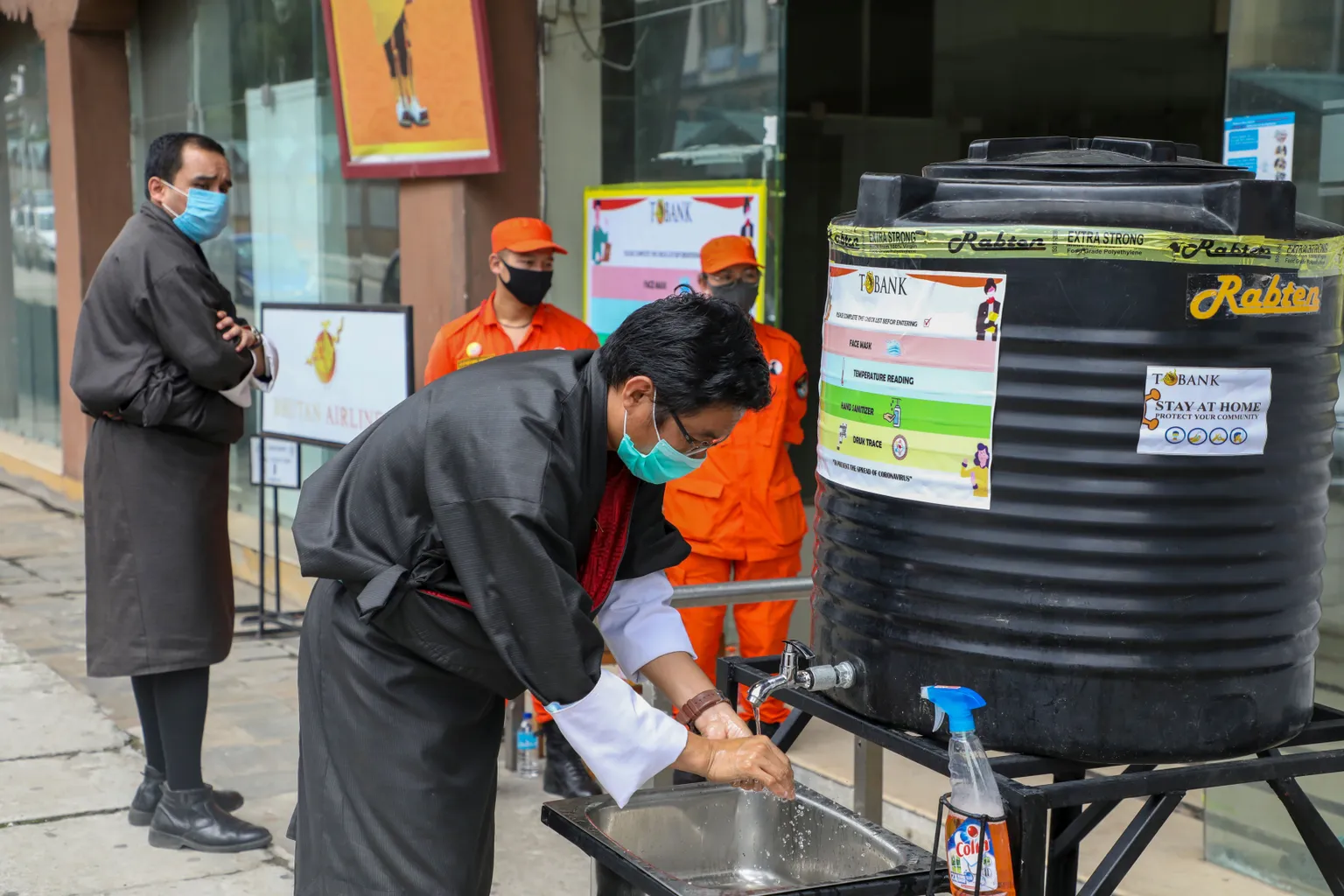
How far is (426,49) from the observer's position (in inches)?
253

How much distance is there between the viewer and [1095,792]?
2109mm

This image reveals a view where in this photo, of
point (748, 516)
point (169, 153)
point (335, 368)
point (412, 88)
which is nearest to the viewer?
point (169, 153)

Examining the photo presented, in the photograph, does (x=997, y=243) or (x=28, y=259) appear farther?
(x=28, y=259)

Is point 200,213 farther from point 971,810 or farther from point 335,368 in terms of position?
point 971,810

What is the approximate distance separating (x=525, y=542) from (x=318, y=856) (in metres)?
0.80

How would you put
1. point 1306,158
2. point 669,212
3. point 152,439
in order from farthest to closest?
point 669,212, point 152,439, point 1306,158

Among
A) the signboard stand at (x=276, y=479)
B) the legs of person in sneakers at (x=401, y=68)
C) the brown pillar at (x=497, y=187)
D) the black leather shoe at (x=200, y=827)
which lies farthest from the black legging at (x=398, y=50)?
the black leather shoe at (x=200, y=827)

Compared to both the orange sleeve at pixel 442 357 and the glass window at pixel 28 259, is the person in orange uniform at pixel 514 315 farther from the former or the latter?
the glass window at pixel 28 259

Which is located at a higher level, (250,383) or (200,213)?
(200,213)

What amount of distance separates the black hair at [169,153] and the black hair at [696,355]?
2796 mm

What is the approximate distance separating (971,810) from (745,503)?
2.83 m

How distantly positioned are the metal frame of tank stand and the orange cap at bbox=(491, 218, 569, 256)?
2.96 m

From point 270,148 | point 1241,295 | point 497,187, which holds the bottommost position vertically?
point 1241,295

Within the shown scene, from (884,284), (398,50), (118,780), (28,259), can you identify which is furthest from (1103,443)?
(28,259)
